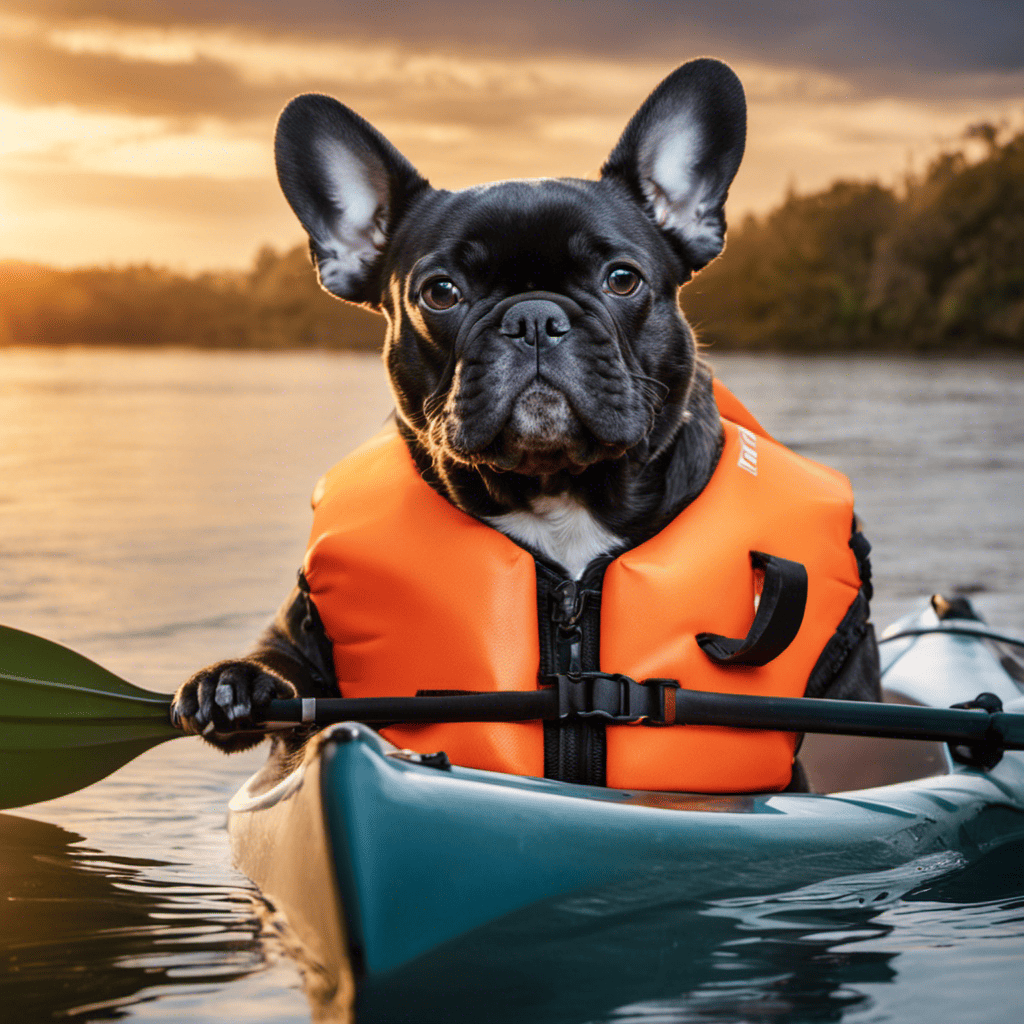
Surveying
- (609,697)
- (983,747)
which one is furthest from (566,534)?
(983,747)

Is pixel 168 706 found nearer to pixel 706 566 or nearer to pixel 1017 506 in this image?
pixel 706 566

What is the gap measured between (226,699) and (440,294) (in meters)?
1.05

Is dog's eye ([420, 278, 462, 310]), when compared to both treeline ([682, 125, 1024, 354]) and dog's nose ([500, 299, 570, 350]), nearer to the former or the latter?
dog's nose ([500, 299, 570, 350])

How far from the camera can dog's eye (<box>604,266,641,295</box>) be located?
324cm

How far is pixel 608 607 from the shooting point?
328 centimetres

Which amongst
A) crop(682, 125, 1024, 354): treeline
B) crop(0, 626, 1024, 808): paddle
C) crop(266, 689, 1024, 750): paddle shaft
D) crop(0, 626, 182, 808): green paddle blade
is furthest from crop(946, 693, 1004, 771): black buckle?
crop(682, 125, 1024, 354): treeline

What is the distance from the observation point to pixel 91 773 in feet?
11.3

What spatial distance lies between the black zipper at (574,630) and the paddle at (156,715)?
0.41 feet

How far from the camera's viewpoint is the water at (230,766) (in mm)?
2650

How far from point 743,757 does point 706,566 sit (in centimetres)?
46

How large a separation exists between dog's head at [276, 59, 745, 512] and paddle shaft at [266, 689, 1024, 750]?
1.77 ft

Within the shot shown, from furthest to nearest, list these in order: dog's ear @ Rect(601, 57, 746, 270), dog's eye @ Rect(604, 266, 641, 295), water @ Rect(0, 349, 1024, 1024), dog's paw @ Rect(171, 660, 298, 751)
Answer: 1. dog's ear @ Rect(601, 57, 746, 270)
2. dog's eye @ Rect(604, 266, 641, 295)
3. dog's paw @ Rect(171, 660, 298, 751)
4. water @ Rect(0, 349, 1024, 1024)

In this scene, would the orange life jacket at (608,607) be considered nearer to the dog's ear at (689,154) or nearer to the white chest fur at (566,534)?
the white chest fur at (566,534)

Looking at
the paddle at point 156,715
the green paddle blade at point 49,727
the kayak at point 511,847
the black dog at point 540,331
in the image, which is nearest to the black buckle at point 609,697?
the paddle at point 156,715
